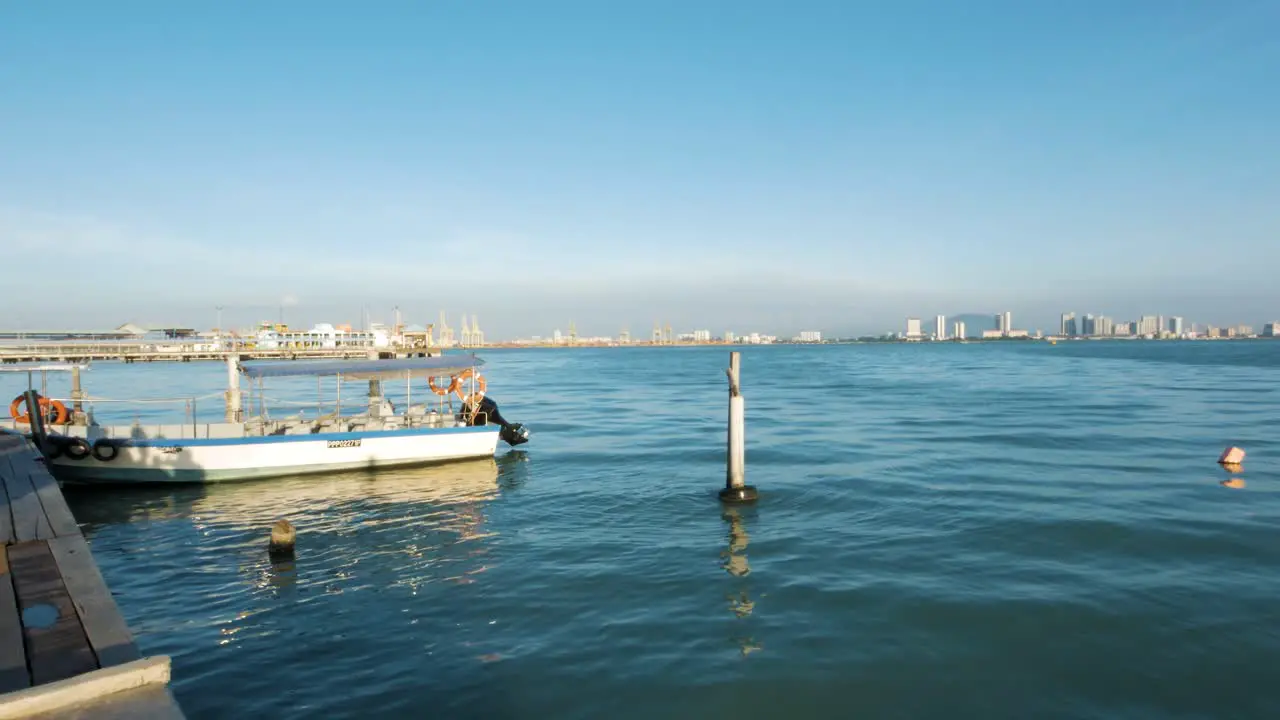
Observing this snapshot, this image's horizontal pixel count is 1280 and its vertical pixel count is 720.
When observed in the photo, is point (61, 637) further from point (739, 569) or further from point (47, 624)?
point (739, 569)

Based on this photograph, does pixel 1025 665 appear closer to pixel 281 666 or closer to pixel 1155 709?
pixel 1155 709

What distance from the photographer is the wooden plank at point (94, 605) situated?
5773 millimetres

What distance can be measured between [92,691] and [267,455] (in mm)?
20038

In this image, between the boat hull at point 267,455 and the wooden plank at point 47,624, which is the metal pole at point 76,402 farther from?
the wooden plank at point 47,624

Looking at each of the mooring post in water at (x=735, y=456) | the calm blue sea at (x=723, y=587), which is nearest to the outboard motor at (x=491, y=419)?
the calm blue sea at (x=723, y=587)

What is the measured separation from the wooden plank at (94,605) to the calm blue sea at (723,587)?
6.99ft

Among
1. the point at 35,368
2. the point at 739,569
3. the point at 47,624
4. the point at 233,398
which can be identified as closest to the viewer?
the point at 47,624

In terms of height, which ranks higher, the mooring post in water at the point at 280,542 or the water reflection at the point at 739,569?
the mooring post in water at the point at 280,542

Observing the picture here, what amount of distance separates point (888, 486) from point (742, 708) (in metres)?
13.5

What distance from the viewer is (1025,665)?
9.41 metres

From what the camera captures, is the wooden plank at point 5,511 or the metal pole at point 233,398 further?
the metal pole at point 233,398

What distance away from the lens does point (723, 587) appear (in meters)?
12.4

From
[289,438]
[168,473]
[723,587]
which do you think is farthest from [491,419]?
[723,587]

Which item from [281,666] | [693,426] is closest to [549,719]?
[281,666]
